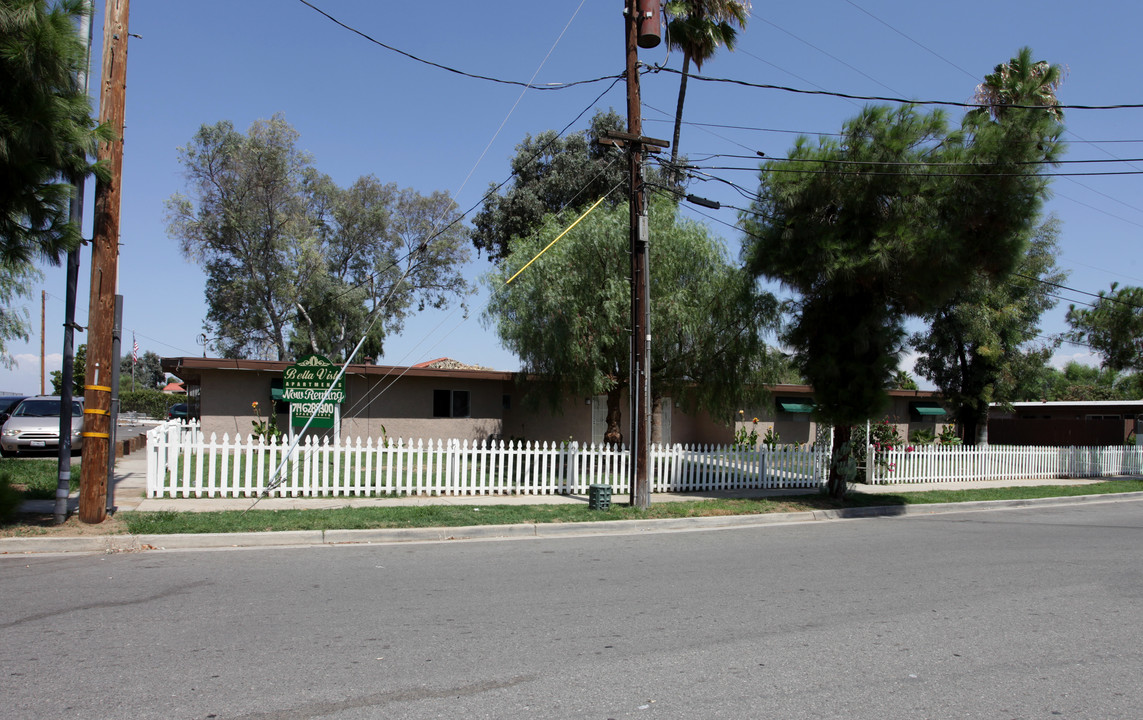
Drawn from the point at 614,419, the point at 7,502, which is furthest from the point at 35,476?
the point at 614,419

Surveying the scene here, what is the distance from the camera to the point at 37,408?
69.1ft

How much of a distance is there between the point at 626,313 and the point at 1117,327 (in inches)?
708

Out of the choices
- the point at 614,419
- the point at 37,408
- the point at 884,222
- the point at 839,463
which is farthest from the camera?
the point at 37,408

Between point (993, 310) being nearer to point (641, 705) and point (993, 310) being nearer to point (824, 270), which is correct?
point (824, 270)

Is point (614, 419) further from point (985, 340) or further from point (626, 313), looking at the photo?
point (985, 340)

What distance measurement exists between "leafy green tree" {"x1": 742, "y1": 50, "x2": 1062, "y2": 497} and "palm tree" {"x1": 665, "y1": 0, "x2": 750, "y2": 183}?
10.5m

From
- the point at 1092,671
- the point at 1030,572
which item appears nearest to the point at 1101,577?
the point at 1030,572

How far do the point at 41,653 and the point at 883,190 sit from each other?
13772 mm

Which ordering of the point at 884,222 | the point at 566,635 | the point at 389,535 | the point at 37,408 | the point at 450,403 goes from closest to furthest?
1. the point at 566,635
2. the point at 389,535
3. the point at 884,222
4. the point at 37,408
5. the point at 450,403

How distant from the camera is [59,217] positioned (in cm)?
934

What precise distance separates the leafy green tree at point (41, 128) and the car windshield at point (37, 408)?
1381cm

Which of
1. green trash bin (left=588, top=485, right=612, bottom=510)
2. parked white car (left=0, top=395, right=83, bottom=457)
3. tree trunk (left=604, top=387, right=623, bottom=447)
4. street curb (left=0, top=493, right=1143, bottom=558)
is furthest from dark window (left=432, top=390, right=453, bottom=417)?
street curb (left=0, top=493, right=1143, bottom=558)

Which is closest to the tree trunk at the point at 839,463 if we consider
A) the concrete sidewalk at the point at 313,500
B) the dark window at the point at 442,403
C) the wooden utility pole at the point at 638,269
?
the concrete sidewalk at the point at 313,500

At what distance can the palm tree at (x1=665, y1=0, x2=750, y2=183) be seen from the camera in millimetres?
23906
